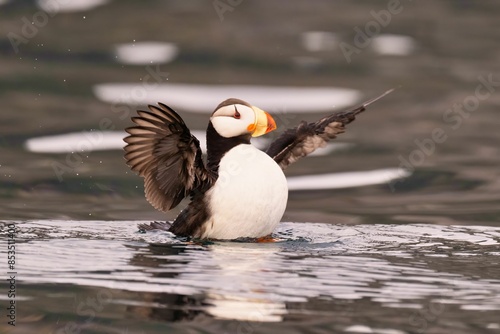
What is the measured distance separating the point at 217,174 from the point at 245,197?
13.5 inches

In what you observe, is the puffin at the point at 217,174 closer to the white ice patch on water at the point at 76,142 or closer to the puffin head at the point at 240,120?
the puffin head at the point at 240,120

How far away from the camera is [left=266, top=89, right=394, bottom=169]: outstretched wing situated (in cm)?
1098

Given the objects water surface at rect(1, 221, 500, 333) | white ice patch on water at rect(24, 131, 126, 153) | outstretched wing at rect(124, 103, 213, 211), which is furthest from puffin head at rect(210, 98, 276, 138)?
white ice patch on water at rect(24, 131, 126, 153)

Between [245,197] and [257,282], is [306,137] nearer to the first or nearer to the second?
[245,197]

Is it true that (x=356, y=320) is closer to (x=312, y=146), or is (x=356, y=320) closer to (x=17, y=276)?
(x=17, y=276)

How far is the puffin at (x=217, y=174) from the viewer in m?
9.52

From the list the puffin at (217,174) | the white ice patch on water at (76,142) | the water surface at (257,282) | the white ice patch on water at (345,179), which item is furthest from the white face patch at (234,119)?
the white ice patch on water at (76,142)

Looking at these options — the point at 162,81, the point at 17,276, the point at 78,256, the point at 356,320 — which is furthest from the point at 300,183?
the point at 356,320

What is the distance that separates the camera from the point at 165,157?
9.60m

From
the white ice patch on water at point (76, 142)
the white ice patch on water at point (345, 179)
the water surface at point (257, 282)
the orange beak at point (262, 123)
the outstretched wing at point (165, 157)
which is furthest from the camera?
the white ice patch on water at point (76, 142)

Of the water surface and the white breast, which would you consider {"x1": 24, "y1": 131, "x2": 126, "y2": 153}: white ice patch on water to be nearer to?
the water surface

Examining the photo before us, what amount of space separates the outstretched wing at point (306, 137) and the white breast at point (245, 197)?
45.1 inches

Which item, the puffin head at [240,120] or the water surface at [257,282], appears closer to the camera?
the water surface at [257,282]

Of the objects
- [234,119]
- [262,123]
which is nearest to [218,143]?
[234,119]
